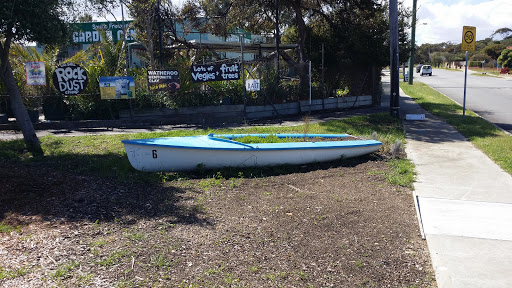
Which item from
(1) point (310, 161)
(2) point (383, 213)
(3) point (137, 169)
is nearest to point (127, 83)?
(3) point (137, 169)

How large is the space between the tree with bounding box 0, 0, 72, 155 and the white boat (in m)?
3.17

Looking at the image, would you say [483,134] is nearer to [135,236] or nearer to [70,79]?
[135,236]

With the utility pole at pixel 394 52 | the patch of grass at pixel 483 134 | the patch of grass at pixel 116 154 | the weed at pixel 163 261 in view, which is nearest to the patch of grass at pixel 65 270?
the weed at pixel 163 261

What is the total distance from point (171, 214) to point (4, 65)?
→ 6.00 m

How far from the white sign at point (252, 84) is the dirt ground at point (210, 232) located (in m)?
7.20

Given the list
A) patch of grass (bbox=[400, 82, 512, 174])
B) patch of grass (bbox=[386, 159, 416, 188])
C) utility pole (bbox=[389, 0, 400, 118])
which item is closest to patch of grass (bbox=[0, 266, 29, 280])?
patch of grass (bbox=[386, 159, 416, 188])

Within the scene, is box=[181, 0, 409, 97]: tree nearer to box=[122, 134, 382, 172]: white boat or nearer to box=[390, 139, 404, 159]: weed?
box=[390, 139, 404, 159]: weed

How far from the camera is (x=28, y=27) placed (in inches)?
344

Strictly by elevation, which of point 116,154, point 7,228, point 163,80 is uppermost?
point 163,80

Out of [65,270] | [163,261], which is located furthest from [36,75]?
[163,261]

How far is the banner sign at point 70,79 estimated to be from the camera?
45.0 ft

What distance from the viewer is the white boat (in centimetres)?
767

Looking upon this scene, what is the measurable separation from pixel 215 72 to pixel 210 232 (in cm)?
1014

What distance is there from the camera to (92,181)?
7.30 metres
